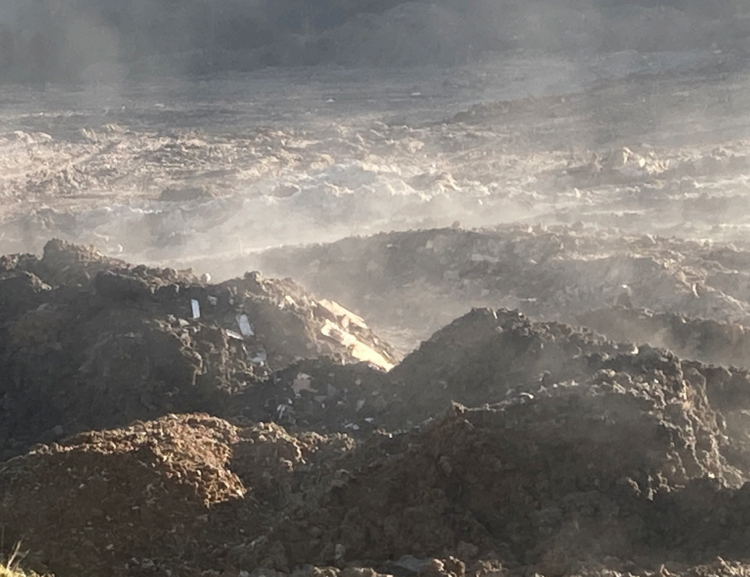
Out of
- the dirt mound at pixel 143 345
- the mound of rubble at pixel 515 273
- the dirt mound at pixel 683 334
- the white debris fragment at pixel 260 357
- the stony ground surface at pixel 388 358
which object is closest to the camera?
the stony ground surface at pixel 388 358

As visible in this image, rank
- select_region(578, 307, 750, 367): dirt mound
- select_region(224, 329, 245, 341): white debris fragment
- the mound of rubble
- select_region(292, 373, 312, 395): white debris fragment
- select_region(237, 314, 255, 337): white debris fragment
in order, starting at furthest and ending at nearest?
1. the mound of rubble
2. select_region(237, 314, 255, 337): white debris fragment
3. select_region(224, 329, 245, 341): white debris fragment
4. select_region(578, 307, 750, 367): dirt mound
5. select_region(292, 373, 312, 395): white debris fragment

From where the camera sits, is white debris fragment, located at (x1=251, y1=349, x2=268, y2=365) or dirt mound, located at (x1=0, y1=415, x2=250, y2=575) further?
white debris fragment, located at (x1=251, y1=349, x2=268, y2=365)

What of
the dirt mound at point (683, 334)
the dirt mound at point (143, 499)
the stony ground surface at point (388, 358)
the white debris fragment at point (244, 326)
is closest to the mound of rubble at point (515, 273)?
the stony ground surface at point (388, 358)

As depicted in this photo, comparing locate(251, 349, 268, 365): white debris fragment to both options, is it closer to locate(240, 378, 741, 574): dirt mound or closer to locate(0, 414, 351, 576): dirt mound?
locate(0, 414, 351, 576): dirt mound

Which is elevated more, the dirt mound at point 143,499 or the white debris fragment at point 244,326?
the white debris fragment at point 244,326

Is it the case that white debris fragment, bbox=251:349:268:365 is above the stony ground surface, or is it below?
below

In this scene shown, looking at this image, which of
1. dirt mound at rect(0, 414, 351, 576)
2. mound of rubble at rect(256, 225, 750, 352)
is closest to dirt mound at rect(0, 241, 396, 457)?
dirt mound at rect(0, 414, 351, 576)

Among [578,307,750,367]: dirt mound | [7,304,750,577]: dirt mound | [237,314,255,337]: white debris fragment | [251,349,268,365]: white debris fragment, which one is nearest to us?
[7,304,750,577]: dirt mound

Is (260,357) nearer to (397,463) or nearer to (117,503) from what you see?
(117,503)

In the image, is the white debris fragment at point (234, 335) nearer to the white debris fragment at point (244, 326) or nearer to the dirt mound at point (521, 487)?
the white debris fragment at point (244, 326)
